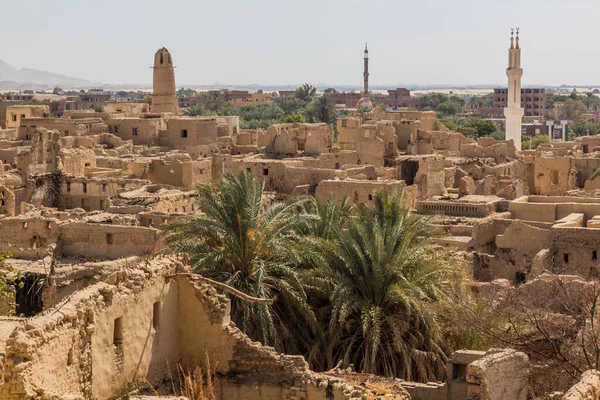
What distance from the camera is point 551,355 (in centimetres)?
1331

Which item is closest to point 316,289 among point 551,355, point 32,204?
point 551,355

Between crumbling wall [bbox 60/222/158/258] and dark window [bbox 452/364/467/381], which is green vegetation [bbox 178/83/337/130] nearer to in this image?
crumbling wall [bbox 60/222/158/258]

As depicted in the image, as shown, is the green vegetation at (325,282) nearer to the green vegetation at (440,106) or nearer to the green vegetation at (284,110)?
the green vegetation at (284,110)

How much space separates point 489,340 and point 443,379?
0.95 metres

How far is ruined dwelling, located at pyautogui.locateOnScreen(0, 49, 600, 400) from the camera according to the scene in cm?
1050

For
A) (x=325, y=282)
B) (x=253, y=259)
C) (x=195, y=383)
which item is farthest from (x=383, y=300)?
(x=195, y=383)

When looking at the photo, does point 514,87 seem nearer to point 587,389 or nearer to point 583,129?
point 583,129

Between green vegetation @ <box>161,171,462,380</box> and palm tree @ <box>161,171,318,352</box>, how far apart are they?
0.01 metres

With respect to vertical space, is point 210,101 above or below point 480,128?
above

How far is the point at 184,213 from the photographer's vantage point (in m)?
24.6

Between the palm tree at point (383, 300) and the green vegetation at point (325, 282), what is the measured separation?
0.05 ft

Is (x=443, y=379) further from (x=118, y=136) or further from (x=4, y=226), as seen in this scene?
(x=118, y=136)

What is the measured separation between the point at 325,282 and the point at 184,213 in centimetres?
973

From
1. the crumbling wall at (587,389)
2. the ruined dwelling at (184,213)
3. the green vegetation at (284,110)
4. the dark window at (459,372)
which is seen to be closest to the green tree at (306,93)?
the green vegetation at (284,110)
